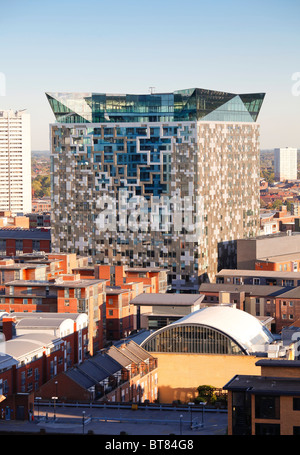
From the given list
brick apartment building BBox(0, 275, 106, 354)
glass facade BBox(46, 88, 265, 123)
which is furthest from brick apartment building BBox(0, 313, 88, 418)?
glass facade BBox(46, 88, 265, 123)

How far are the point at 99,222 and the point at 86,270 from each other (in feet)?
37.9

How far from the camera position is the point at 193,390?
57.9 metres

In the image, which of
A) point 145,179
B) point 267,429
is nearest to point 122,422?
point 267,429

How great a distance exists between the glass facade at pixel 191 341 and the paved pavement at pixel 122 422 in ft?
40.9

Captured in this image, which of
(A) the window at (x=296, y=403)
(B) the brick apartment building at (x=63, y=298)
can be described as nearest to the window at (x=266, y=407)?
(A) the window at (x=296, y=403)

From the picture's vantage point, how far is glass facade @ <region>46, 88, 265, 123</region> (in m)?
96.1

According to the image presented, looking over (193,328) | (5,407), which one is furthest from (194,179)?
(5,407)

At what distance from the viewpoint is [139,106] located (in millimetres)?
97750

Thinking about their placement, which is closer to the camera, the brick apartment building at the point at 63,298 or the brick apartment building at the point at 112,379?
the brick apartment building at the point at 112,379

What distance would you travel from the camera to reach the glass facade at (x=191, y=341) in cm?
5906

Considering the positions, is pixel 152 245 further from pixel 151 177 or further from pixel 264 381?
pixel 264 381

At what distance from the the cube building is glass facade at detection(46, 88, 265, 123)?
0.28ft

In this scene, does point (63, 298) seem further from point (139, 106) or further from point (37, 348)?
point (139, 106)

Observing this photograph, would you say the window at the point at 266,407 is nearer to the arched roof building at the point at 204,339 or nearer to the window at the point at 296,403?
the window at the point at 296,403
